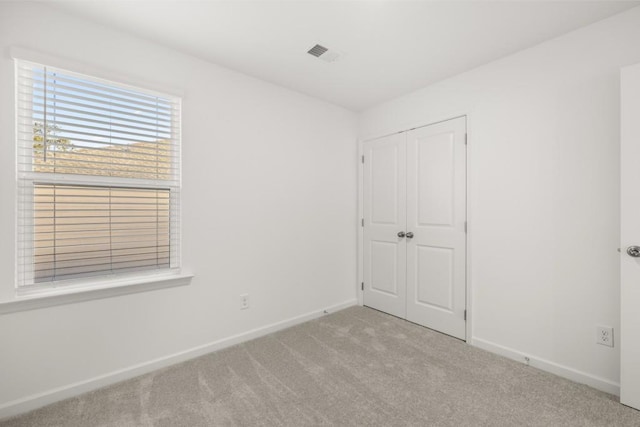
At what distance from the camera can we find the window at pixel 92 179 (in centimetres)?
174

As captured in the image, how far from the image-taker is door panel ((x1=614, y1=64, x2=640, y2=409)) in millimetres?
1684

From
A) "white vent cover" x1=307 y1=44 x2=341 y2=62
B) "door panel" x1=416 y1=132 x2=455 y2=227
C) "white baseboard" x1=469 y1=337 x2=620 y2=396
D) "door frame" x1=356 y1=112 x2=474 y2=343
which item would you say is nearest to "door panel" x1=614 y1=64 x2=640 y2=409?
"white baseboard" x1=469 y1=337 x2=620 y2=396

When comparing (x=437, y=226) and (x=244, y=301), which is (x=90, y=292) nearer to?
(x=244, y=301)

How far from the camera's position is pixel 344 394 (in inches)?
72.9

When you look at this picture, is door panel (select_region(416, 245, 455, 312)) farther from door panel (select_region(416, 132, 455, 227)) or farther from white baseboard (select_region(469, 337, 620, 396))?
white baseboard (select_region(469, 337, 620, 396))

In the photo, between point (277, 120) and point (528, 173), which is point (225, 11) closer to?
point (277, 120)

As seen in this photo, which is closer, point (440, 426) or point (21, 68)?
point (440, 426)

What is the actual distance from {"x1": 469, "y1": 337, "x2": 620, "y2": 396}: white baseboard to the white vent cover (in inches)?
104

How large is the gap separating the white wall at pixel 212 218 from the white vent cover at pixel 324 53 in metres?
0.67

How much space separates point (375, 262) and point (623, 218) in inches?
83.2

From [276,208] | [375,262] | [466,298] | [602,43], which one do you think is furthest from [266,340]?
[602,43]

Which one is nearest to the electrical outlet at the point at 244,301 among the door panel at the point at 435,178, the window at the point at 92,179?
the window at the point at 92,179

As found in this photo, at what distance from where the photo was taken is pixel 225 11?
5.95 ft

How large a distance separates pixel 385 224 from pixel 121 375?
105 inches
